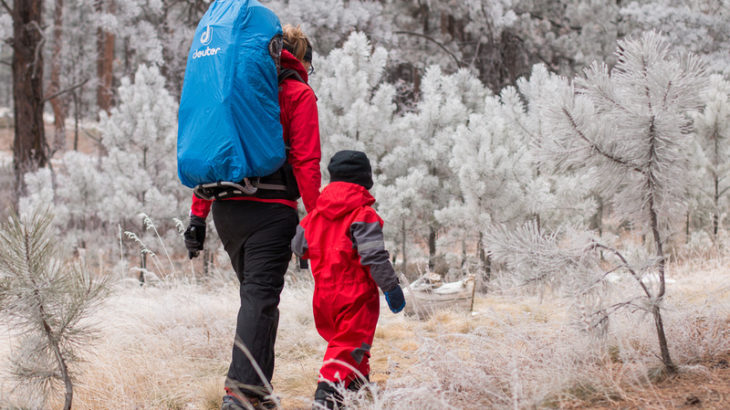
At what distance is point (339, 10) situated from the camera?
29.7 feet

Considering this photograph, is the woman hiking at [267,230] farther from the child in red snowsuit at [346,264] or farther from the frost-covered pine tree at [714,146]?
the frost-covered pine tree at [714,146]

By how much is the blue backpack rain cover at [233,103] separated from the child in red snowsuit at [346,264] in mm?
333

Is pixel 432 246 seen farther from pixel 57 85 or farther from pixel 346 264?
pixel 57 85

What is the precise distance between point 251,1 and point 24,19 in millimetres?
10009

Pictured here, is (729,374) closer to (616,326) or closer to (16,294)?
(616,326)

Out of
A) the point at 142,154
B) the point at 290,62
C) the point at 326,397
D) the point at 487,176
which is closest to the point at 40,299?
the point at 326,397

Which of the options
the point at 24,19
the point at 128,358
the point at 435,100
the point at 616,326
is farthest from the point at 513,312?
the point at 24,19

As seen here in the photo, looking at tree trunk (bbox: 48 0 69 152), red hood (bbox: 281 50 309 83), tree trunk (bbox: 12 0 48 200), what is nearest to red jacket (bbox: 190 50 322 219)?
red hood (bbox: 281 50 309 83)

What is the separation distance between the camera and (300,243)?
271 centimetres

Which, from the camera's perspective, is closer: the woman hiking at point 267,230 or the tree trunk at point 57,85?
the woman hiking at point 267,230

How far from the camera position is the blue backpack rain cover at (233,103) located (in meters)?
2.49

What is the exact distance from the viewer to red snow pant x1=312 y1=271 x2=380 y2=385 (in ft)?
8.62

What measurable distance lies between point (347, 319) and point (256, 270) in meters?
0.46

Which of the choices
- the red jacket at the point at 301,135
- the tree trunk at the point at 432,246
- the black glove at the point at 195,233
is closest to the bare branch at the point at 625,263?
the red jacket at the point at 301,135
